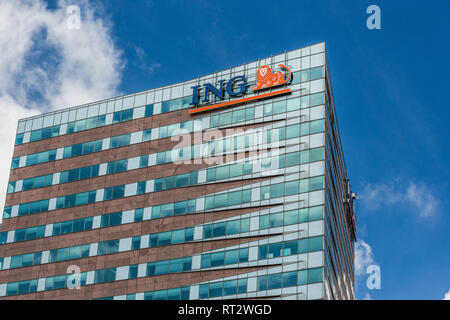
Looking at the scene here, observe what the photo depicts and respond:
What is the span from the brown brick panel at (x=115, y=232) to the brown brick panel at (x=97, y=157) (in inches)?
431

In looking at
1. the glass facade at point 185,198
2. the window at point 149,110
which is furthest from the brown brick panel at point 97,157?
the window at point 149,110

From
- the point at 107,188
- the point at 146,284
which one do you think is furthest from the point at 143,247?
the point at 107,188

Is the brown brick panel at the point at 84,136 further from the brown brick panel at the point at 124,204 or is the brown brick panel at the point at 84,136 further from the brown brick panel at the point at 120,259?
the brown brick panel at the point at 120,259

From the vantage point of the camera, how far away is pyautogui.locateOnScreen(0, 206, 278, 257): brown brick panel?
318 ft

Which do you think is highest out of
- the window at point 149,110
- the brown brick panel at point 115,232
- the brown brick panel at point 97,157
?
the window at point 149,110

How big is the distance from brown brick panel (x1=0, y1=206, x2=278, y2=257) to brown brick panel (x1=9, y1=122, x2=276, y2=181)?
10.9m

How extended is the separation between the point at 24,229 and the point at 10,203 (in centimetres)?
606

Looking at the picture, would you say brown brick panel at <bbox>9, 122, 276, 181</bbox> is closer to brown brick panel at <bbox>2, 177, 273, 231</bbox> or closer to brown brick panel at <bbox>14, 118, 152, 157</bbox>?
brown brick panel at <bbox>14, 118, 152, 157</bbox>

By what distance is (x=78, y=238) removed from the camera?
105188mm

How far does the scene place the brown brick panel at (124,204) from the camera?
98.7 metres

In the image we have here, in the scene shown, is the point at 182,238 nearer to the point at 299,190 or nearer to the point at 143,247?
the point at 143,247

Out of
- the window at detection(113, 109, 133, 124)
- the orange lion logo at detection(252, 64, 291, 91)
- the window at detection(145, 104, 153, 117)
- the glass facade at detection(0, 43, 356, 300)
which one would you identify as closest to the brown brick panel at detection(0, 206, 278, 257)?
the glass facade at detection(0, 43, 356, 300)

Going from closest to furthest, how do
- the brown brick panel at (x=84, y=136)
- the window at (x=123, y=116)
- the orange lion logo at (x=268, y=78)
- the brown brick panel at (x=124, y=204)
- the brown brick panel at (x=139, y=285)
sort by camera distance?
the brown brick panel at (x=139, y=285) < the brown brick panel at (x=124, y=204) < the orange lion logo at (x=268, y=78) < the brown brick panel at (x=84, y=136) < the window at (x=123, y=116)

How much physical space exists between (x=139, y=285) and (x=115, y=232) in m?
9.14
